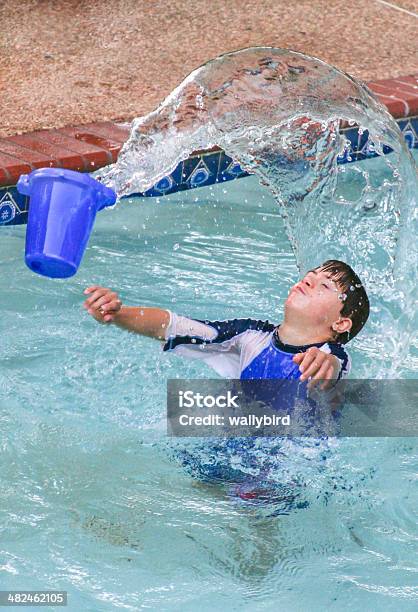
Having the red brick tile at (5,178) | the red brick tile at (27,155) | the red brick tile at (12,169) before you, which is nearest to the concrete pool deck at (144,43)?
the red brick tile at (27,155)

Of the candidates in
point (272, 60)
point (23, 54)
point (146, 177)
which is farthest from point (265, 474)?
→ point (23, 54)

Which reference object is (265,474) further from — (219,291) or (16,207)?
(16,207)

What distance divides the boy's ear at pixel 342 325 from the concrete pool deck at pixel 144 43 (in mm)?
2638

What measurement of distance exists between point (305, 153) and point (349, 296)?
1.40 m

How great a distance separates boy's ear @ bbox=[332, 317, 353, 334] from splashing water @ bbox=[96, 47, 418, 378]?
81 cm

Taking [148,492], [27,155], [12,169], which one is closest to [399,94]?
[27,155]

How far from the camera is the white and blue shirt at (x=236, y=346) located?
380 cm

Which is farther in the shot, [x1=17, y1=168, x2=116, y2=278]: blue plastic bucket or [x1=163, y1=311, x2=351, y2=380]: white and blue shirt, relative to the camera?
[x1=163, y1=311, x2=351, y2=380]: white and blue shirt

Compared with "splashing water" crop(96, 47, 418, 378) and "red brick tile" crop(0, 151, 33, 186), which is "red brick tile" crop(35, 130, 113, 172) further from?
"splashing water" crop(96, 47, 418, 378)

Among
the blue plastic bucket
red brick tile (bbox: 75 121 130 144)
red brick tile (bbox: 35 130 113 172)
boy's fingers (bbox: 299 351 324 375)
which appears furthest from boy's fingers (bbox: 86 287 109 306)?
red brick tile (bbox: 75 121 130 144)

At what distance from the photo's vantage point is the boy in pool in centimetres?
376

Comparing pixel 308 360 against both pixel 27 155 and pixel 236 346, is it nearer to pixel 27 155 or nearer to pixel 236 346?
pixel 236 346

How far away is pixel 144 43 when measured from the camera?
7156 mm

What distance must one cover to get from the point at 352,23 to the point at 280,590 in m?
5.16
